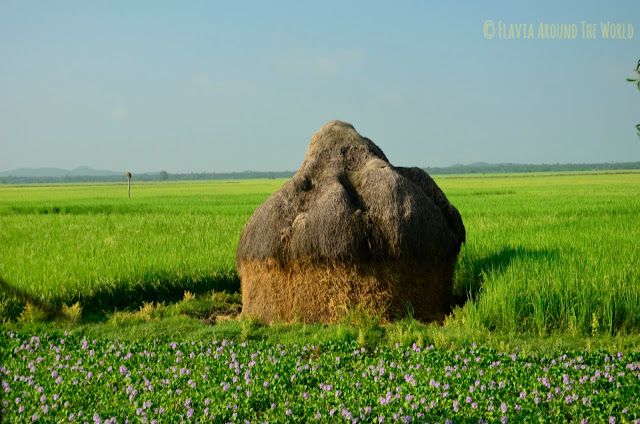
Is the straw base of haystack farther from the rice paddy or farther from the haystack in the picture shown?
the rice paddy

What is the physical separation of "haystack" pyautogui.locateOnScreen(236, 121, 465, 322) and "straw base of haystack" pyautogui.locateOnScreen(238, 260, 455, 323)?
0.01m

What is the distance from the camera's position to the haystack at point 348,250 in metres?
8.38

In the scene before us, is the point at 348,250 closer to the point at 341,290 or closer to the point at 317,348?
the point at 341,290

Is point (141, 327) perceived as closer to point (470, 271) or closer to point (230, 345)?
point (230, 345)

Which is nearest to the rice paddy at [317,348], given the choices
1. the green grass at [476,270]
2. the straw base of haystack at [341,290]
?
the green grass at [476,270]

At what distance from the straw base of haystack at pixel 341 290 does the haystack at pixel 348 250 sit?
0.01 m

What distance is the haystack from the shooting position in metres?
8.38

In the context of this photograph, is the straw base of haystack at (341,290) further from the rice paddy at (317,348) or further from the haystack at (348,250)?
the rice paddy at (317,348)

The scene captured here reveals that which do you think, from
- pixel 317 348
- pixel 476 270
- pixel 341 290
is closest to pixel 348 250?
pixel 341 290

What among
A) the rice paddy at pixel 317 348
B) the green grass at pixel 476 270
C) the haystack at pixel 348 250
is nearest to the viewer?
the rice paddy at pixel 317 348

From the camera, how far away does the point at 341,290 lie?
8.50 meters

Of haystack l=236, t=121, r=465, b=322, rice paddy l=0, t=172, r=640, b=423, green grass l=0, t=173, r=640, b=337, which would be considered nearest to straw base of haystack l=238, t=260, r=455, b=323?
haystack l=236, t=121, r=465, b=322

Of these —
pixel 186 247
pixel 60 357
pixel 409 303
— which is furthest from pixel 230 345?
pixel 186 247

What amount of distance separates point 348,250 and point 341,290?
0.61m
